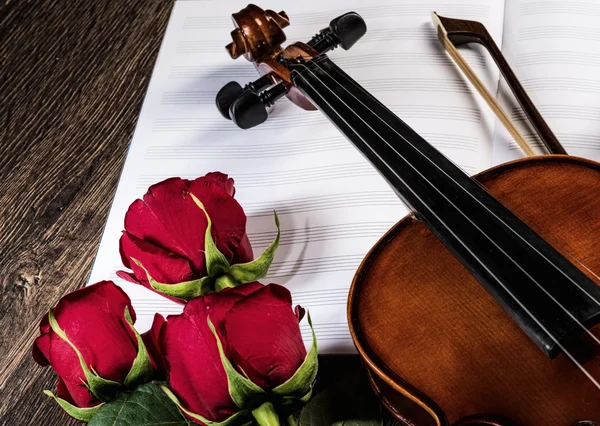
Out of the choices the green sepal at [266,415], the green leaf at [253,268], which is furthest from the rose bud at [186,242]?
the green sepal at [266,415]

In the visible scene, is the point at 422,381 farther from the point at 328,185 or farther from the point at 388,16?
the point at 388,16

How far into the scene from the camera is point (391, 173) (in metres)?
0.60

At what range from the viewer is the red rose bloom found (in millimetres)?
511

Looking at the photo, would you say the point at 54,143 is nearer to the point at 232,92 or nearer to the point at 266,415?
the point at 232,92

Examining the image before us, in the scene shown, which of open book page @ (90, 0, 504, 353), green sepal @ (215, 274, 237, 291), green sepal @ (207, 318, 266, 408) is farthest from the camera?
open book page @ (90, 0, 504, 353)

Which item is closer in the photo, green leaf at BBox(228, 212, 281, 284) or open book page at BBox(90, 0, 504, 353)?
green leaf at BBox(228, 212, 281, 284)

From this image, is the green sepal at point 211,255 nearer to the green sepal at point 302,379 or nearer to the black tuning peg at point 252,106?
the green sepal at point 302,379

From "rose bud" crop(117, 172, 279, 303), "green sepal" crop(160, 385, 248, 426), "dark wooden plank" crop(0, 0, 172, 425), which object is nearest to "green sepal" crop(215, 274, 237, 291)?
"rose bud" crop(117, 172, 279, 303)

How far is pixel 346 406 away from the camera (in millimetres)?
529

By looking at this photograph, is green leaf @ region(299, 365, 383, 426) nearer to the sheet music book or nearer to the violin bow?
the sheet music book

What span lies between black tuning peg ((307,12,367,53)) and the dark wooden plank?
0.22 m

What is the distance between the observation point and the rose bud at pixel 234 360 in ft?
1.40

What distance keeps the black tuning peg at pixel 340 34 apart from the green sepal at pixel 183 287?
1.08 ft

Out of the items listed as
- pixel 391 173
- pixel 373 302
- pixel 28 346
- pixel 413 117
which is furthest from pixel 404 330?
pixel 28 346
